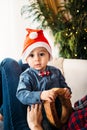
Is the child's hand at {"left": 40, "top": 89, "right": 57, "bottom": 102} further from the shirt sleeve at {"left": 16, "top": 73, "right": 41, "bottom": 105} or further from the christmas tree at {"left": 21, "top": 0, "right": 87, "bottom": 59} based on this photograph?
the christmas tree at {"left": 21, "top": 0, "right": 87, "bottom": 59}

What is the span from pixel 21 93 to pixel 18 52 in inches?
60.6

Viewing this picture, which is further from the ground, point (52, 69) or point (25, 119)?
point (52, 69)

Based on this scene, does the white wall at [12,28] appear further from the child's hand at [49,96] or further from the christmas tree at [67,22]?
the child's hand at [49,96]

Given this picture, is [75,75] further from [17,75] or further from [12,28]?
[12,28]

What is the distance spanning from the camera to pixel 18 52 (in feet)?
8.71

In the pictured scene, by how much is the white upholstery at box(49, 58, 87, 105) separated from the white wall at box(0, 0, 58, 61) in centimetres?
81

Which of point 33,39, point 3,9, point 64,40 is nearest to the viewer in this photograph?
point 33,39

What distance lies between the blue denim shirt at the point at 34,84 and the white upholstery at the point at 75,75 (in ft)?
1.51

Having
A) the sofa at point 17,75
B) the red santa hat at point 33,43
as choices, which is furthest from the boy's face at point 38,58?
the sofa at point 17,75

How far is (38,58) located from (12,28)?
57.0 inches

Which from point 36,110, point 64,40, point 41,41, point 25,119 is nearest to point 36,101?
point 36,110

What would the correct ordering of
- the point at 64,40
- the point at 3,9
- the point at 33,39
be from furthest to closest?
the point at 3,9 < the point at 64,40 < the point at 33,39

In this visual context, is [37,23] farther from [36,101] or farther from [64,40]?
[36,101]

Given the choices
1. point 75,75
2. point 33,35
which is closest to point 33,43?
point 33,35
